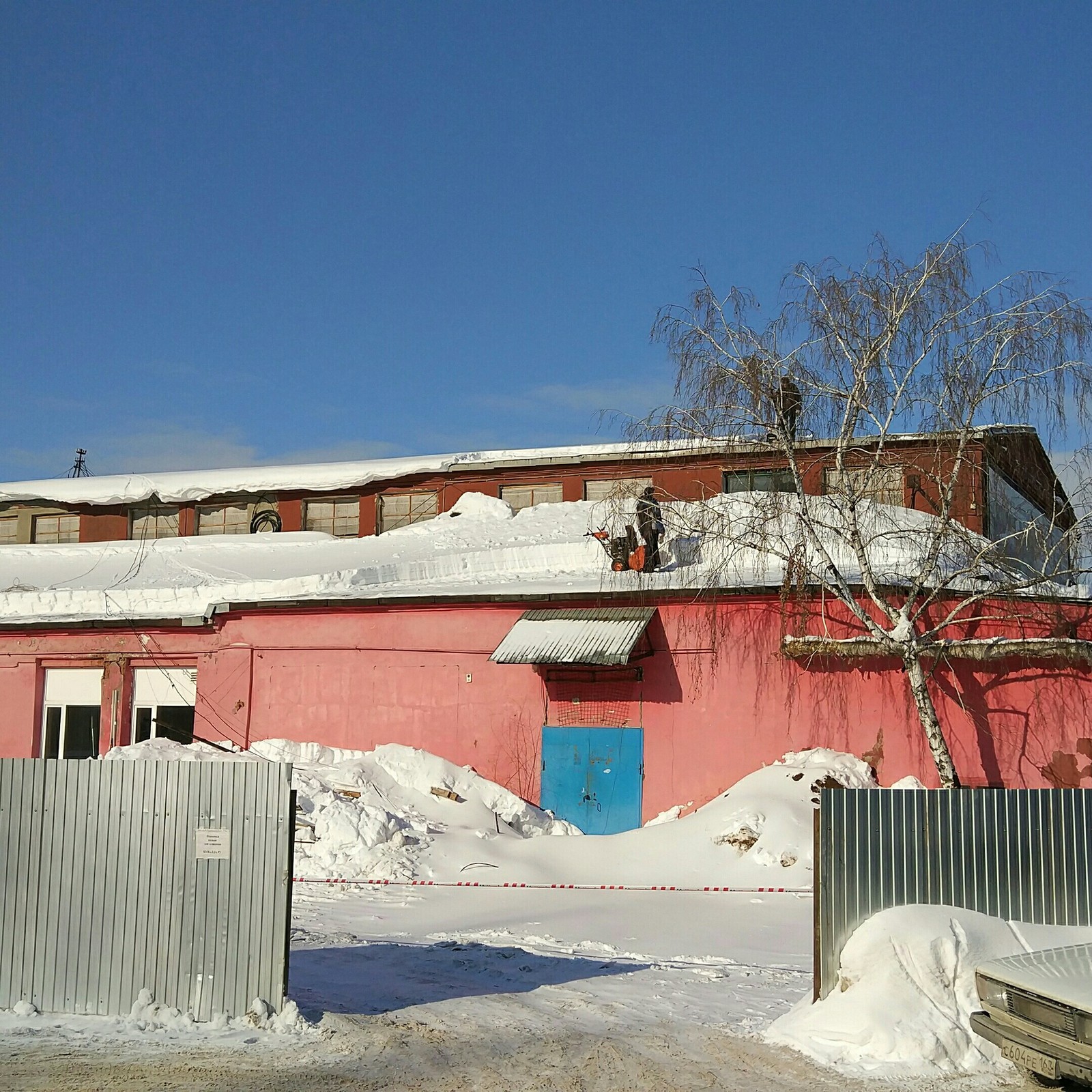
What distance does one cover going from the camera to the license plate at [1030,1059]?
7.00 m

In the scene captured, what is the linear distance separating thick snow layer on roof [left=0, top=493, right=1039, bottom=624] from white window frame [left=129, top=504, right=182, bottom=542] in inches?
41.9

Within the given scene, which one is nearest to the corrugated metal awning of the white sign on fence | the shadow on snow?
the shadow on snow

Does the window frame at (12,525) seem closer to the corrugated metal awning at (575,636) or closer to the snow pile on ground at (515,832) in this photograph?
the snow pile on ground at (515,832)

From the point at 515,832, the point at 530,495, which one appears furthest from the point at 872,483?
the point at 530,495

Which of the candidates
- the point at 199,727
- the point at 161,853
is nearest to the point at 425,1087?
the point at 161,853

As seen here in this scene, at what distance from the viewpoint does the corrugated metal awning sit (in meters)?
19.5

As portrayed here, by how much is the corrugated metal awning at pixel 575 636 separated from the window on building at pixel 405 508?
24.7 ft

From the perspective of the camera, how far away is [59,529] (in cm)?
3155

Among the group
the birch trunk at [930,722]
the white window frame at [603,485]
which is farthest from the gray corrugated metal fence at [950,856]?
the white window frame at [603,485]

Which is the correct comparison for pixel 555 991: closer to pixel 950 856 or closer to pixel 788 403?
pixel 950 856

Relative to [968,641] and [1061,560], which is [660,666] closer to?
[968,641]

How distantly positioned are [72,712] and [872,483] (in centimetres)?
1656

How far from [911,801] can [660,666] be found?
11.3 m

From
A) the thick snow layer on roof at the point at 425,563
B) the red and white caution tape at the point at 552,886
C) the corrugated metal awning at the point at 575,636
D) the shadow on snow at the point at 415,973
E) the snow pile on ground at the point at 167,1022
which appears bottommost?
the red and white caution tape at the point at 552,886
